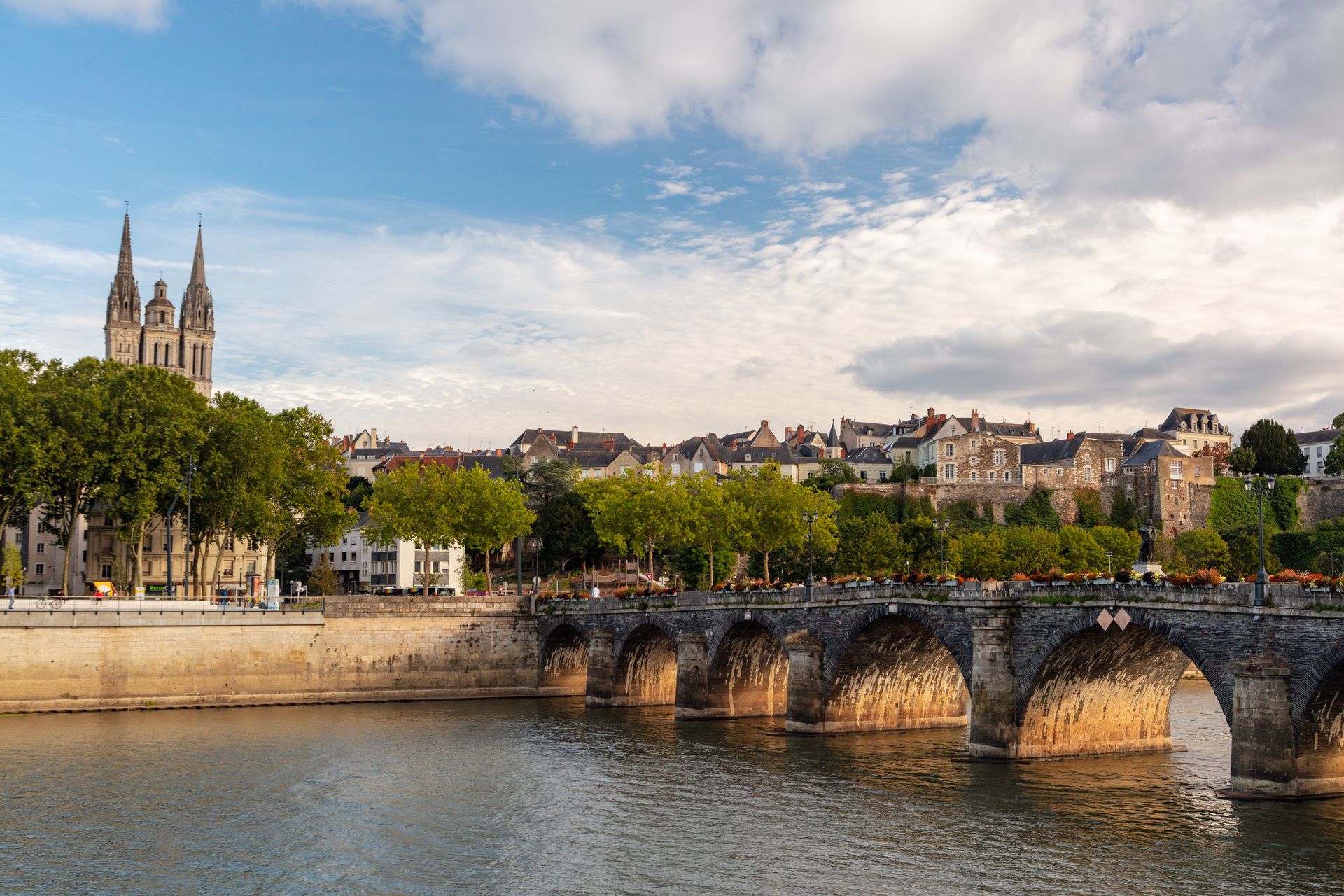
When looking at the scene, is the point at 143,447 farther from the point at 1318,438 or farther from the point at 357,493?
the point at 1318,438

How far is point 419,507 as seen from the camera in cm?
8556

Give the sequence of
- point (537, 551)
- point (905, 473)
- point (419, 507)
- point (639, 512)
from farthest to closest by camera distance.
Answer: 1. point (905, 473)
2. point (537, 551)
3. point (419, 507)
4. point (639, 512)

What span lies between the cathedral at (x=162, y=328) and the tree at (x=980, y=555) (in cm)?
9724

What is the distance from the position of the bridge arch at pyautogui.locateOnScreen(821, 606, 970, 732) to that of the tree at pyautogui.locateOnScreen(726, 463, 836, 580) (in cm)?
2718

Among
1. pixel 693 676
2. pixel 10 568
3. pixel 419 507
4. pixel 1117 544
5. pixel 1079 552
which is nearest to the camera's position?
pixel 693 676

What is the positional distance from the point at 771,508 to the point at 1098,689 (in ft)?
137

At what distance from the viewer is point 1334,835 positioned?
30625mm

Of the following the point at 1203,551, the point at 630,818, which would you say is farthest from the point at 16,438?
the point at 1203,551

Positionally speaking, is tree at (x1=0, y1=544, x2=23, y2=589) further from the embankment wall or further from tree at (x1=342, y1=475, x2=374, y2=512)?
tree at (x1=342, y1=475, x2=374, y2=512)

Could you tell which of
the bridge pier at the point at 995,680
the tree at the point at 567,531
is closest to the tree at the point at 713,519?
the tree at the point at 567,531

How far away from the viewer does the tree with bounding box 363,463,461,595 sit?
85.8 metres

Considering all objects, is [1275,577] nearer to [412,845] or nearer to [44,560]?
[412,845]

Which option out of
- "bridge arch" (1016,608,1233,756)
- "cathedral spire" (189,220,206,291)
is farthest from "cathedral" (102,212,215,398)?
"bridge arch" (1016,608,1233,756)

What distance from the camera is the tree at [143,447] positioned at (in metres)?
74.0
